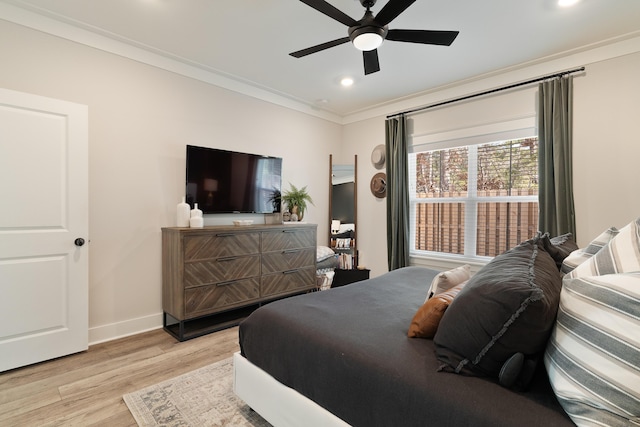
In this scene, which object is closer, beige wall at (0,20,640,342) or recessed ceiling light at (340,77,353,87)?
beige wall at (0,20,640,342)

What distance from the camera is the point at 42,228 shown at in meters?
2.43

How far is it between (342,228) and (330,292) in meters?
2.73

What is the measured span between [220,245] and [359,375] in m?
2.19

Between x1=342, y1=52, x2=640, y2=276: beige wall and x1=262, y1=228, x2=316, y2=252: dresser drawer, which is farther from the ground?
x1=342, y1=52, x2=640, y2=276: beige wall

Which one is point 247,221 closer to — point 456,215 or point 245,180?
point 245,180

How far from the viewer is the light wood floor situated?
1818 millimetres

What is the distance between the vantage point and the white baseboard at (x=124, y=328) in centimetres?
278

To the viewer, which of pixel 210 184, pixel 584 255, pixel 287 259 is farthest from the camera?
pixel 287 259

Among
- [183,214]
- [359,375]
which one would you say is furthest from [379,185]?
[359,375]

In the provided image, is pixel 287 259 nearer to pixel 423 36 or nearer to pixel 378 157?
pixel 378 157

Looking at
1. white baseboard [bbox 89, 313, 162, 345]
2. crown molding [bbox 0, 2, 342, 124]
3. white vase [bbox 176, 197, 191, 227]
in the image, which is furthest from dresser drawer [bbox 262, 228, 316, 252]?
crown molding [bbox 0, 2, 342, 124]

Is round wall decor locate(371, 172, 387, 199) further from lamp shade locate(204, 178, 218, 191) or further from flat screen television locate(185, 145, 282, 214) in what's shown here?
lamp shade locate(204, 178, 218, 191)

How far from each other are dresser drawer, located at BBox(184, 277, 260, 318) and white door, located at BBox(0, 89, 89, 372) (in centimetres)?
83

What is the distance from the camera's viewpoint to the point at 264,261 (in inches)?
134
